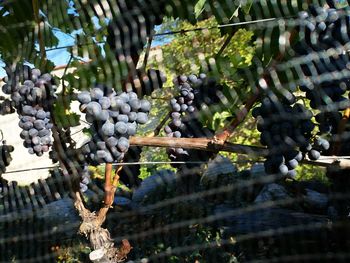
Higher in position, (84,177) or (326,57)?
(326,57)

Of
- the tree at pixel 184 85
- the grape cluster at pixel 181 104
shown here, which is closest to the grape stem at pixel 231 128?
the tree at pixel 184 85


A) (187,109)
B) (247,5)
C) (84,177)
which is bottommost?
(84,177)

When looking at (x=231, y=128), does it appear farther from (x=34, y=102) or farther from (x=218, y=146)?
(x=34, y=102)

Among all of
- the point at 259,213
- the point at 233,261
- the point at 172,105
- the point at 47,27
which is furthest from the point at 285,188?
the point at 47,27

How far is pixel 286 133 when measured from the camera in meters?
0.92

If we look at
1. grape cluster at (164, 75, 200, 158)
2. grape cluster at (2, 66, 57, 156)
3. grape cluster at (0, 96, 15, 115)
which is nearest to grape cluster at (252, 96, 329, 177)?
grape cluster at (164, 75, 200, 158)

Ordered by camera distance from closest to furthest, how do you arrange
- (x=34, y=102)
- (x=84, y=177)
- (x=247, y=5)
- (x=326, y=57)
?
(x=326, y=57) → (x=247, y=5) → (x=34, y=102) → (x=84, y=177)

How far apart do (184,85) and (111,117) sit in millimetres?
294

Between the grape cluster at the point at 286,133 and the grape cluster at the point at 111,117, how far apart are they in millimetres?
224

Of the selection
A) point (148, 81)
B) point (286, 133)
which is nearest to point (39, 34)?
point (148, 81)

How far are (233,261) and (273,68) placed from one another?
2.28 feet

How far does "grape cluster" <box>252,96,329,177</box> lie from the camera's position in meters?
0.92

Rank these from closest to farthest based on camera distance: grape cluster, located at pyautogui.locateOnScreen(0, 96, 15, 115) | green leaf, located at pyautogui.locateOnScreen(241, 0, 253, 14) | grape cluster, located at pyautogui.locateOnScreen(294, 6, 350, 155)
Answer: grape cluster, located at pyautogui.locateOnScreen(294, 6, 350, 155), green leaf, located at pyautogui.locateOnScreen(241, 0, 253, 14), grape cluster, located at pyautogui.locateOnScreen(0, 96, 15, 115)

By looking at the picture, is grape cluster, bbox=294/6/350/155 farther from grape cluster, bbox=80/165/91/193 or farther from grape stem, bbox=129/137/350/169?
grape cluster, bbox=80/165/91/193
